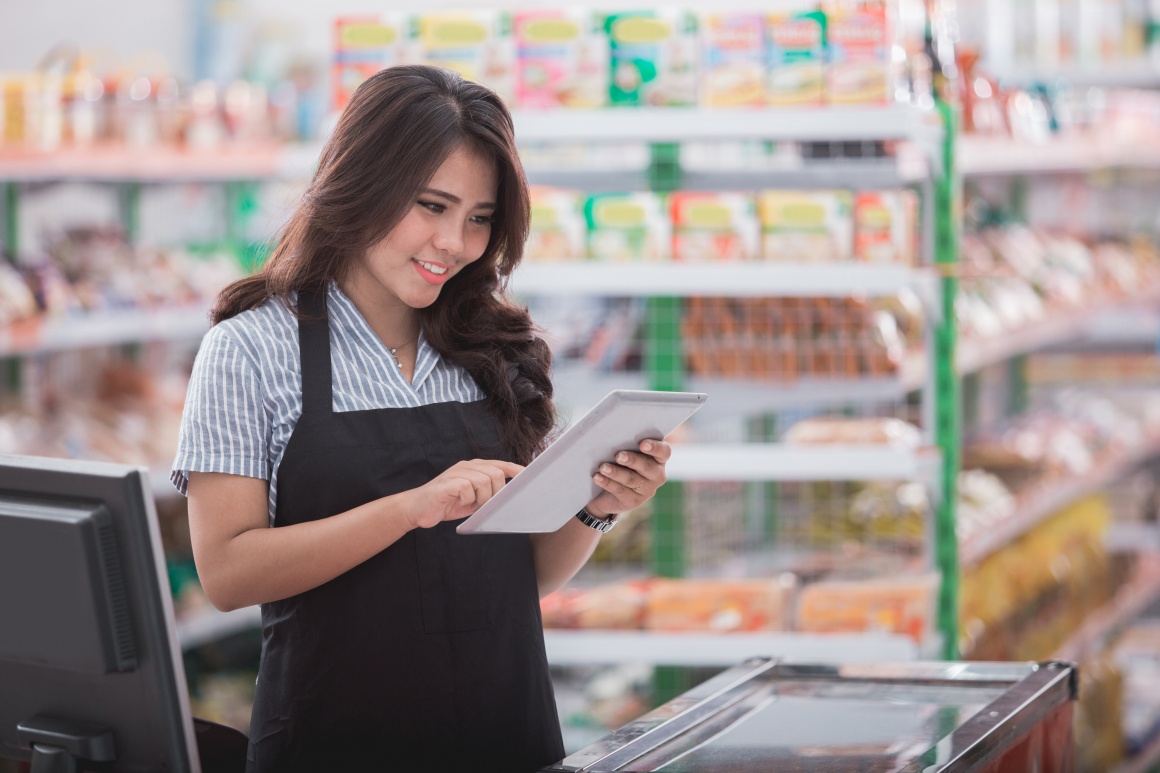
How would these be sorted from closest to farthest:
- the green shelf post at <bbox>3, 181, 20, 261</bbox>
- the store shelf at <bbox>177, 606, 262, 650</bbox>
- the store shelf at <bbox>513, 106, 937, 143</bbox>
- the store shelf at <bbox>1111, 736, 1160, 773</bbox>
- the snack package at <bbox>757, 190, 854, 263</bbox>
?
the store shelf at <bbox>513, 106, 937, 143</bbox>, the snack package at <bbox>757, 190, 854, 263</bbox>, the store shelf at <bbox>177, 606, 262, 650</bbox>, the green shelf post at <bbox>3, 181, 20, 261</bbox>, the store shelf at <bbox>1111, 736, 1160, 773</bbox>

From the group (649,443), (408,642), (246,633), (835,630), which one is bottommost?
(246,633)

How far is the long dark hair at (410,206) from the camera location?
186cm

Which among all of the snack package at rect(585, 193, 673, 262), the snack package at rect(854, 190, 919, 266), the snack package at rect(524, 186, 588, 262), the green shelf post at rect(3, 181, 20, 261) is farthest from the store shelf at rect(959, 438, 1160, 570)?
the green shelf post at rect(3, 181, 20, 261)

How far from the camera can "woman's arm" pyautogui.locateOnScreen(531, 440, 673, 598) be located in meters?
1.82

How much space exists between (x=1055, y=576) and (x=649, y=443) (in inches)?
141

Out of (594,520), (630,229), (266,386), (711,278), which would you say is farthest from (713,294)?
(266,386)

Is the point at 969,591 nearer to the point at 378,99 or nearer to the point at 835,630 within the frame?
the point at 835,630

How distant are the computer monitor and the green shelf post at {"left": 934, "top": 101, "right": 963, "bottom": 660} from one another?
2.46 m

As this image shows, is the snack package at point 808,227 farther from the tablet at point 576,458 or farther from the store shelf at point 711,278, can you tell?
the tablet at point 576,458

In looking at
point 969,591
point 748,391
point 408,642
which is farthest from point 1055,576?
point 408,642

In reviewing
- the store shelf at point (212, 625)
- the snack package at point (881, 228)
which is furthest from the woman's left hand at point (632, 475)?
the store shelf at point (212, 625)

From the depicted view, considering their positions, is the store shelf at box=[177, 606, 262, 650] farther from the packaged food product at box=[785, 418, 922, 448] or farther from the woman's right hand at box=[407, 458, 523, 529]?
the woman's right hand at box=[407, 458, 523, 529]

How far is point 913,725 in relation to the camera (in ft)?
6.15

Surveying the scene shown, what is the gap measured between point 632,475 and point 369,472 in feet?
1.09
